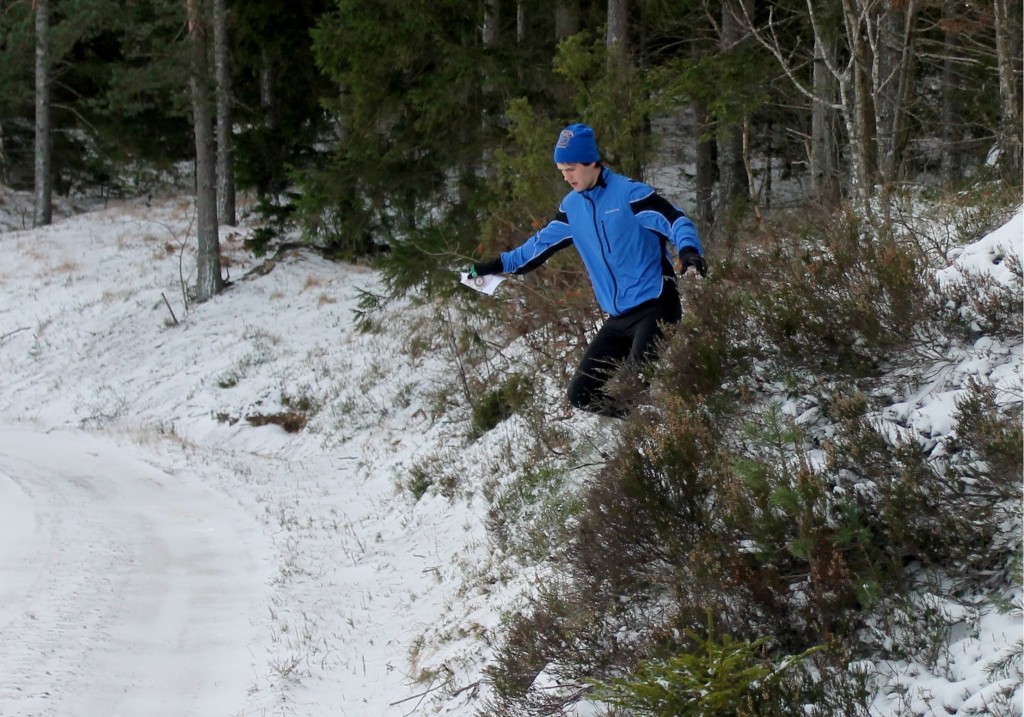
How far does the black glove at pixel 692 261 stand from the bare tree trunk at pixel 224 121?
766 inches

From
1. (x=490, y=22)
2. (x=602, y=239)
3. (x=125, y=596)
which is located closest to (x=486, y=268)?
(x=602, y=239)

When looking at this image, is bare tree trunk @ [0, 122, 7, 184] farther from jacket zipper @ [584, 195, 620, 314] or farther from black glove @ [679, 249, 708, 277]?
black glove @ [679, 249, 708, 277]

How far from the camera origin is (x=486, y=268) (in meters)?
6.49

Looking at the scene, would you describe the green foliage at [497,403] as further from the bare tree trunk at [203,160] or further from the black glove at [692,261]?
the bare tree trunk at [203,160]

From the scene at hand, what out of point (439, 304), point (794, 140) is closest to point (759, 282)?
point (439, 304)

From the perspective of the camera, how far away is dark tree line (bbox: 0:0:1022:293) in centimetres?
974

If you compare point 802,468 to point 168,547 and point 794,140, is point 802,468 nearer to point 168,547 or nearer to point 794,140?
point 168,547

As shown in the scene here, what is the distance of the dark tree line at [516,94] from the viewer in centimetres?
974

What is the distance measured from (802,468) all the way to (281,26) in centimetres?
2384

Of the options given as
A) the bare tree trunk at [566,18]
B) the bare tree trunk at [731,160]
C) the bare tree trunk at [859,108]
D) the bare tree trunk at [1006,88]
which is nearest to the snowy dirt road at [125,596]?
the bare tree trunk at [859,108]

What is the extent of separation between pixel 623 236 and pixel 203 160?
17.3 meters

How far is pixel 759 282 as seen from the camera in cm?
584

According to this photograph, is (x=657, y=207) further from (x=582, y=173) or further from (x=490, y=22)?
(x=490, y=22)

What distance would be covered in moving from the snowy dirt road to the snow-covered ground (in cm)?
2
